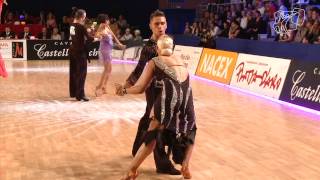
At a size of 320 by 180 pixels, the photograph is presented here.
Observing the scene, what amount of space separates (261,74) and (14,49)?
14059mm

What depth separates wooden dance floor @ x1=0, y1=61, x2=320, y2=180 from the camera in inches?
232

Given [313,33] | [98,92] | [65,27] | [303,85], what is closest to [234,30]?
[313,33]

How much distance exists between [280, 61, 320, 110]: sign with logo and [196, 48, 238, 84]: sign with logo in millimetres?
3167

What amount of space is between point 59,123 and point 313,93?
207 inches

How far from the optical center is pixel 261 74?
12750 mm

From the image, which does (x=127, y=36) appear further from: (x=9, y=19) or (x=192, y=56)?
(x=192, y=56)

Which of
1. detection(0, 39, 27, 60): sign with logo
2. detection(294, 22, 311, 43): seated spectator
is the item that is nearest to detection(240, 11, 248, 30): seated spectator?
detection(294, 22, 311, 43): seated spectator

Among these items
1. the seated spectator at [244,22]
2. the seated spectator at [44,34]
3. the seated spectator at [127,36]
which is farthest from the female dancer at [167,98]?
the seated spectator at [44,34]

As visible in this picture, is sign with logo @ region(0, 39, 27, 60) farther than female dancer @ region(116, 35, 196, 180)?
Yes

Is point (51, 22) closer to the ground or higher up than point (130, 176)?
higher up

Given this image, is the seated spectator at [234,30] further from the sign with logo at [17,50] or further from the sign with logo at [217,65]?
the sign with logo at [17,50]

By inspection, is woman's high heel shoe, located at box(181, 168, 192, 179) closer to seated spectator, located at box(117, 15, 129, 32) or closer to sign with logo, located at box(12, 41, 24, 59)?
sign with logo, located at box(12, 41, 24, 59)

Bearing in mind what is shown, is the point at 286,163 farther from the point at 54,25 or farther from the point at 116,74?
the point at 54,25

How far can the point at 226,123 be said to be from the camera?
8.98 m
